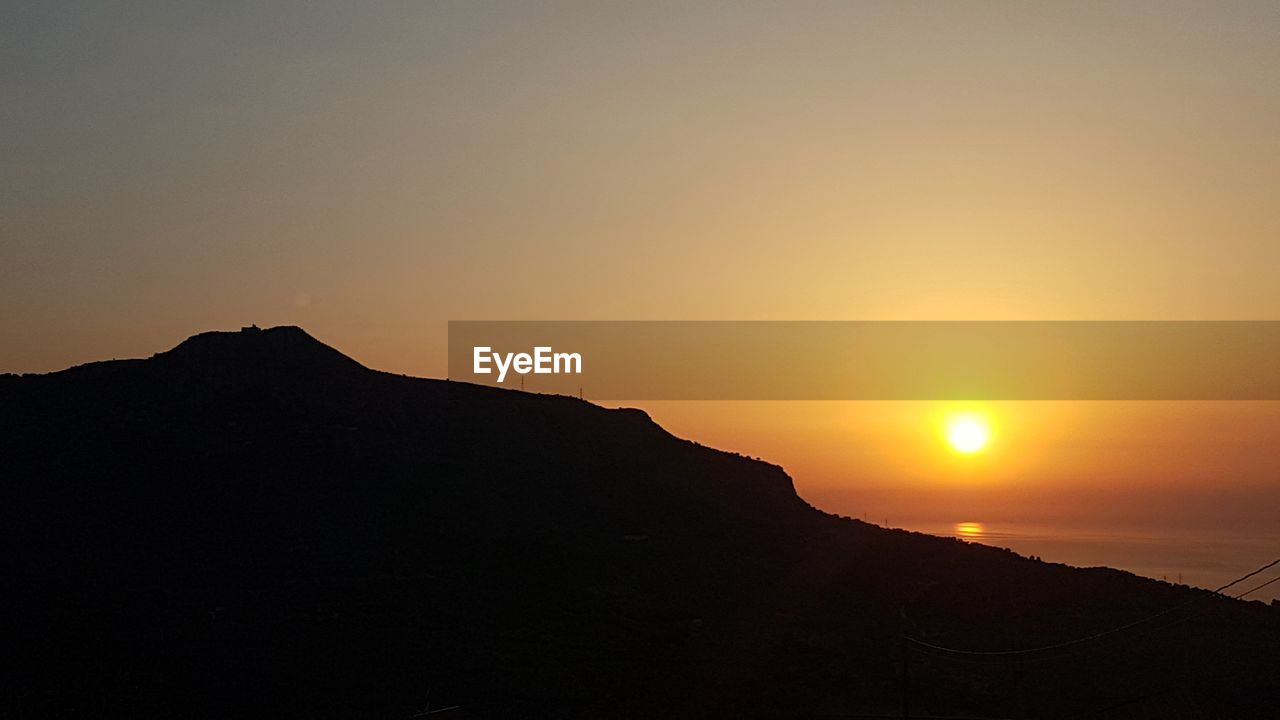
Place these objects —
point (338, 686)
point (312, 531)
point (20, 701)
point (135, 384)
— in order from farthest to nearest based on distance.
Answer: point (135, 384) < point (312, 531) < point (338, 686) < point (20, 701)

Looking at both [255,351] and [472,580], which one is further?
[255,351]

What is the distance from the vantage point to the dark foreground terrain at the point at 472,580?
181 ft

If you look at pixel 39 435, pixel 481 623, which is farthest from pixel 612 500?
pixel 39 435

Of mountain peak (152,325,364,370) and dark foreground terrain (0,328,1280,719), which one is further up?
mountain peak (152,325,364,370)

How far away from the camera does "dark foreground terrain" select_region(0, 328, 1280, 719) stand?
55031 mm

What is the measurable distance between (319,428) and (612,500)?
20.0m

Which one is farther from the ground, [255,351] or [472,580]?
[255,351]

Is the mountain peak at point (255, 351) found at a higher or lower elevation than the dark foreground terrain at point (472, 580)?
higher

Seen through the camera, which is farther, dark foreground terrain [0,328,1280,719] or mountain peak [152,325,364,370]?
mountain peak [152,325,364,370]

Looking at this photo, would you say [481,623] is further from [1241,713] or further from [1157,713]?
[1241,713]

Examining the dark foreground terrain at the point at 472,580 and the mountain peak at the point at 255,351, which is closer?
the dark foreground terrain at the point at 472,580

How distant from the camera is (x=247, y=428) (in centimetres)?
7819

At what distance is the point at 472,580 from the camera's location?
6638 cm

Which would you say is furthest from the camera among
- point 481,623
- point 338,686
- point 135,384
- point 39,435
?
point 135,384
